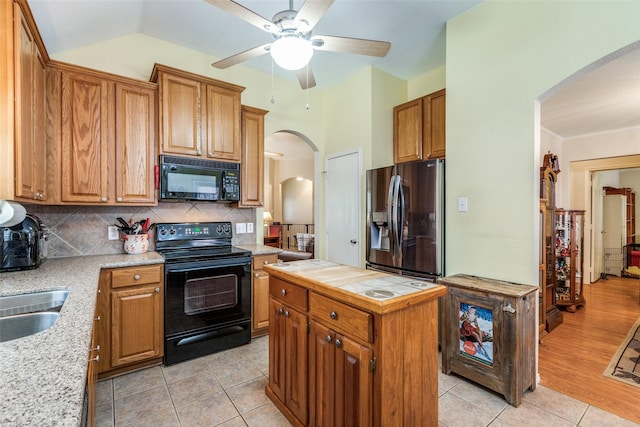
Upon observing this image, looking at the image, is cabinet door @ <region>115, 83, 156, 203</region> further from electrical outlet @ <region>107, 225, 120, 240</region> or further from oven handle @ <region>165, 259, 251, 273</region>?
oven handle @ <region>165, 259, 251, 273</region>

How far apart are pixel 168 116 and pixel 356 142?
2098 millimetres

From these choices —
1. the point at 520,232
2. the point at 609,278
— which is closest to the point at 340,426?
the point at 520,232

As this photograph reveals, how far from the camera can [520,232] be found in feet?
7.30

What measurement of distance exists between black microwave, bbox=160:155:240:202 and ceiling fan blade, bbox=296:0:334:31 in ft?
5.43

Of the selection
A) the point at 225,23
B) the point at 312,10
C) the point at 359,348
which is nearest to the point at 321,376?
the point at 359,348

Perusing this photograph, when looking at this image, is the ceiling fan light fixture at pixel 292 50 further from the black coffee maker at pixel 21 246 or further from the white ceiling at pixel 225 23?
the black coffee maker at pixel 21 246

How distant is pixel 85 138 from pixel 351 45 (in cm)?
221

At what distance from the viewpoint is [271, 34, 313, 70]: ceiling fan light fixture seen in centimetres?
176

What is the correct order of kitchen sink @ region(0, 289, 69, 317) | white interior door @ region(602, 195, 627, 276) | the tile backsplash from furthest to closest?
white interior door @ region(602, 195, 627, 276) → the tile backsplash → kitchen sink @ region(0, 289, 69, 317)

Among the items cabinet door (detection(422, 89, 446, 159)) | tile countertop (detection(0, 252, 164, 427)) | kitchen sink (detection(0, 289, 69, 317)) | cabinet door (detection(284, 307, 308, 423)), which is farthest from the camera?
cabinet door (detection(422, 89, 446, 159))

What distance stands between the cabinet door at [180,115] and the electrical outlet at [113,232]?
33.6 inches

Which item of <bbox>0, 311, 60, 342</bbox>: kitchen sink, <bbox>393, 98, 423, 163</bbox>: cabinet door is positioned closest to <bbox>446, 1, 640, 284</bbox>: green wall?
<bbox>393, 98, 423, 163</bbox>: cabinet door

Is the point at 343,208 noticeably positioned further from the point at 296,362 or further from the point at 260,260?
the point at 296,362

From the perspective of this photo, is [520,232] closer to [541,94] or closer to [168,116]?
[541,94]
